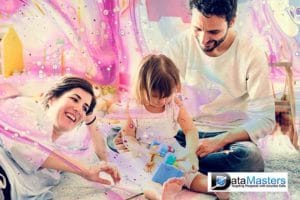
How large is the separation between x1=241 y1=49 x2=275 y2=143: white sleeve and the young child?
15 centimetres

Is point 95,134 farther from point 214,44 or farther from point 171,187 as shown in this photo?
point 214,44

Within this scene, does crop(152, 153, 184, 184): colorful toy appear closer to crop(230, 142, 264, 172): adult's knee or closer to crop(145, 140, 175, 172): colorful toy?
crop(145, 140, 175, 172): colorful toy

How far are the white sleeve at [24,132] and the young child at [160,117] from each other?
0.22 m

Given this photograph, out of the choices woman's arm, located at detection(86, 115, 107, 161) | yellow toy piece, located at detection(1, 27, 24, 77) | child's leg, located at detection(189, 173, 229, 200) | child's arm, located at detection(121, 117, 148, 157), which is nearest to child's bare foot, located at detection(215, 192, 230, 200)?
child's leg, located at detection(189, 173, 229, 200)

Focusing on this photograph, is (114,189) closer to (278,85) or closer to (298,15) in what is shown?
(278,85)

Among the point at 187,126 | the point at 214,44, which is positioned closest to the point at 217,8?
the point at 214,44

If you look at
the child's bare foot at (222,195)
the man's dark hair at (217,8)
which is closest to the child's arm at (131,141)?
the child's bare foot at (222,195)

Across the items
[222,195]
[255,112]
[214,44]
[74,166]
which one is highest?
[214,44]

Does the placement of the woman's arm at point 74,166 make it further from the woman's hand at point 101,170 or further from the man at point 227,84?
the man at point 227,84

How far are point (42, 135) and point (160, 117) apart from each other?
1.02 feet

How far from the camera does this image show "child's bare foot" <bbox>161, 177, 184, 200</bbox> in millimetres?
1604

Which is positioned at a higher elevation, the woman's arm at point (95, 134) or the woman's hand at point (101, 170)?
the woman's arm at point (95, 134)

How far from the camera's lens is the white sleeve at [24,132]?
62.7 inches

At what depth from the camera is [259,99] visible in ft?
5.22
